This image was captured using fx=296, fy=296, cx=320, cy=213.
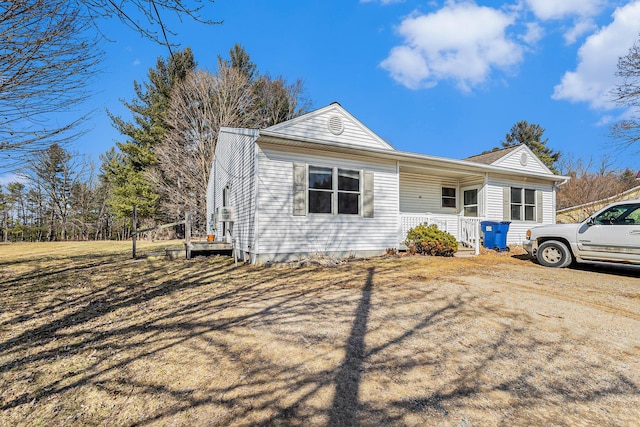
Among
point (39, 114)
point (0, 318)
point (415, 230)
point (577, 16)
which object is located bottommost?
point (0, 318)

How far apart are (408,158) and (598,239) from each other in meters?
5.07

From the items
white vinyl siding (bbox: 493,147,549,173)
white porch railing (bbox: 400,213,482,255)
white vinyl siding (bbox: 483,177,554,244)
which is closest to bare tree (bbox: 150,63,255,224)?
white porch railing (bbox: 400,213,482,255)

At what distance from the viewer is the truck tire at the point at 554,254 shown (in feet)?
24.1

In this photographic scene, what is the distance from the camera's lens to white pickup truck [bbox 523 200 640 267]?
629 cm

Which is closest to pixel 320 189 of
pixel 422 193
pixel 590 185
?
pixel 422 193

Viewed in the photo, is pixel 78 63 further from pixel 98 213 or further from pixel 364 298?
pixel 98 213

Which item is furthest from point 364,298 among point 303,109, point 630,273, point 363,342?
point 303,109

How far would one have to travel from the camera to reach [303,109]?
26266 millimetres

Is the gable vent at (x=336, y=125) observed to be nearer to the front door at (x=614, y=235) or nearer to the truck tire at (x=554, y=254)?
the truck tire at (x=554, y=254)

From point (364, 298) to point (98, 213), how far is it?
3136 cm

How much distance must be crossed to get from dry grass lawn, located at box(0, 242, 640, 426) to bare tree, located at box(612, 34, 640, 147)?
10.7 m

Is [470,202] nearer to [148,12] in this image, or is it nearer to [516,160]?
[516,160]

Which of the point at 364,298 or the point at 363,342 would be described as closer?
the point at 363,342

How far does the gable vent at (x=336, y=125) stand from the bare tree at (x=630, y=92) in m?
11.4
